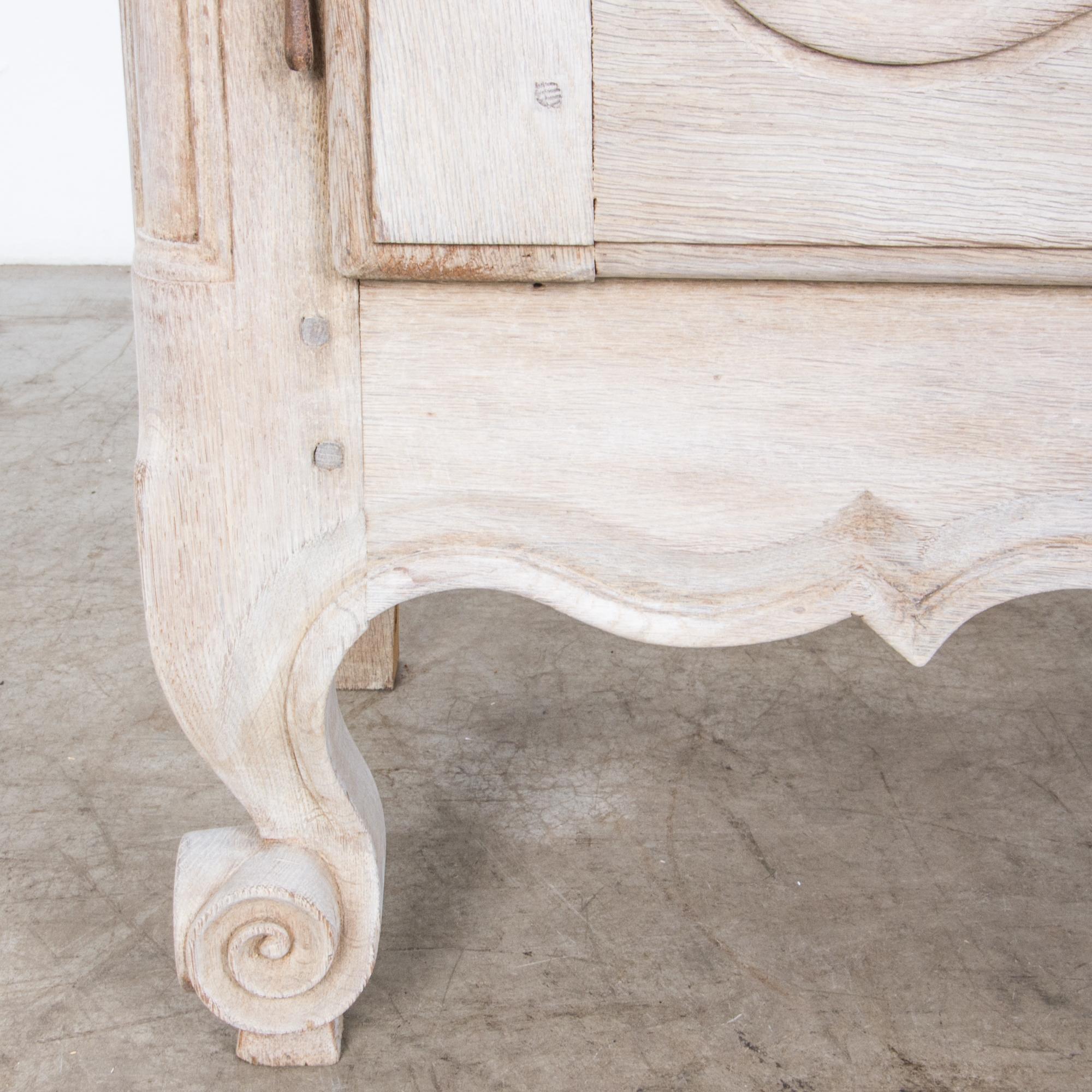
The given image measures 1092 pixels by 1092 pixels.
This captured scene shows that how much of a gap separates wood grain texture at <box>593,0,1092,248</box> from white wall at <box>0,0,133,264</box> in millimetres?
3591

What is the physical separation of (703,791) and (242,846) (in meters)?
0.58

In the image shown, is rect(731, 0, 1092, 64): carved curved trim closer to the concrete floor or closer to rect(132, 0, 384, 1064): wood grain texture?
rect(132, 0, 384, 1064): wood grain texture

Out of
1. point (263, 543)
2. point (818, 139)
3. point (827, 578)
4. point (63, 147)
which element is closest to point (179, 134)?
point (263, 543)

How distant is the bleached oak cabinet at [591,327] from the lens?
2.31 feet

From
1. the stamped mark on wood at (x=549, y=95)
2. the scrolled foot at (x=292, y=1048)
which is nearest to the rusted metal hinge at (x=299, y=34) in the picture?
the stamped mark on wood at (x=549, y=95)

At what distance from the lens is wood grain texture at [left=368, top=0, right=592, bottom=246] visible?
691 millimetres

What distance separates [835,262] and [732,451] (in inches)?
4.9

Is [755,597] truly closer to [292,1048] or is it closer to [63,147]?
[292,1048]

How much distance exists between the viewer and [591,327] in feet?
2.53

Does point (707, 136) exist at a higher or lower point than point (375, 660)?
higher

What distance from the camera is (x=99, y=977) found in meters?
1.09

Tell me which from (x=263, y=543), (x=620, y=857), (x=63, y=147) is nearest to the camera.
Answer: (x=263, y=543)

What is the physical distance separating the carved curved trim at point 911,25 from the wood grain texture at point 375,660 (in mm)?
936

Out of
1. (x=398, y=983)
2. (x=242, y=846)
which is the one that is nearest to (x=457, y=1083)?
(x=398, y=983)
